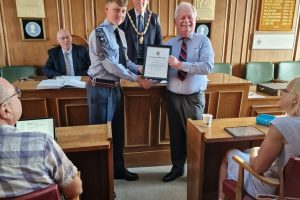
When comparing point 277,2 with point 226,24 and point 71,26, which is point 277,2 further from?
point 71,26

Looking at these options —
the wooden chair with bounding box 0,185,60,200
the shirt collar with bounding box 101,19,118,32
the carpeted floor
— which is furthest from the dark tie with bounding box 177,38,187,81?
the wooden chair with bounding box 0,185,60,200

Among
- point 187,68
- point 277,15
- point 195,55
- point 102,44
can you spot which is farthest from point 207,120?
point 277,15

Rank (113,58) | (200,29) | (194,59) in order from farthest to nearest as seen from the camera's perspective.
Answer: (200,29) → (194,59) → (113,58)

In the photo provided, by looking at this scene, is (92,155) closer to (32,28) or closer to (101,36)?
(101,36)

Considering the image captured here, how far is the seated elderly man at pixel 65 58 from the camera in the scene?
10.2 ft

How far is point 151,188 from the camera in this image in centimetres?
237

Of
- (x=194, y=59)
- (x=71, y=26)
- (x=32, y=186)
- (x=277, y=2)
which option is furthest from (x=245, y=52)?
(x=32, y=186)

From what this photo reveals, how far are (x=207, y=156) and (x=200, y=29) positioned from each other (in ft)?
→ 8.56

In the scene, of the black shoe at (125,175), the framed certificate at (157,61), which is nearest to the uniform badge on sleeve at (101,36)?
the framed certificate at (157,61)

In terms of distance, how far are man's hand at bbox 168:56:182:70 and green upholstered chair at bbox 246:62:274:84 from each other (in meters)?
2.51

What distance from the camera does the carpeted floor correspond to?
7.38ft

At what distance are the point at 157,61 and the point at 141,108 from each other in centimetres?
56

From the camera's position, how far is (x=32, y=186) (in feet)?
3.26

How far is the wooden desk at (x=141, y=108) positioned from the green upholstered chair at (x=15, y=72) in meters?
1.21
